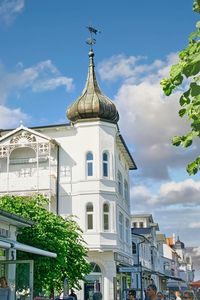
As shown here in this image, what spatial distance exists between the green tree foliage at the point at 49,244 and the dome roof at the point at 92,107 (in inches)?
499

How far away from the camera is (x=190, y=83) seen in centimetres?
515

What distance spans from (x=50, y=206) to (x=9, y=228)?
19.0 metres

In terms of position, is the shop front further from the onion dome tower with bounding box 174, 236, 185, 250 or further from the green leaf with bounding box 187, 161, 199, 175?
the onion dome tower with bounding box 174, 236, 185, 250

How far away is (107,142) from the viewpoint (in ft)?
125

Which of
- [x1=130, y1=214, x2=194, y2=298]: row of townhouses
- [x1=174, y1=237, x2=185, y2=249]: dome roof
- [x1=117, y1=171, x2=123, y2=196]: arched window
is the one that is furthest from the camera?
[x1=174, y1=237, x2=185, y2=249]: dome roof

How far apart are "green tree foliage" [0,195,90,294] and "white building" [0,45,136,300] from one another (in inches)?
390

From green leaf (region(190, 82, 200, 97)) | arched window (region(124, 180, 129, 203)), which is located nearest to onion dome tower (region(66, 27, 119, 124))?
arched window (region(124, 180, 129, 203))

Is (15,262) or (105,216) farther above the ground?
(105,216)

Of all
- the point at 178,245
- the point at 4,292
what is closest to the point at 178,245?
the point at 178,245

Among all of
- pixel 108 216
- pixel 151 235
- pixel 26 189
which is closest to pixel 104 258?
pixel 108 216

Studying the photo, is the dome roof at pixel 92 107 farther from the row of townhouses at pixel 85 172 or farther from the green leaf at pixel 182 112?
the green leaf at pixel 182 112

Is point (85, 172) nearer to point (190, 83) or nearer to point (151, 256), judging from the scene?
point (190, 83)

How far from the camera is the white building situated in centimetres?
3656

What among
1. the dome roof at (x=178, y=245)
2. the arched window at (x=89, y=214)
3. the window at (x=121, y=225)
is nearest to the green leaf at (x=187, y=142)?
the arched window at (x=89, y=214)
